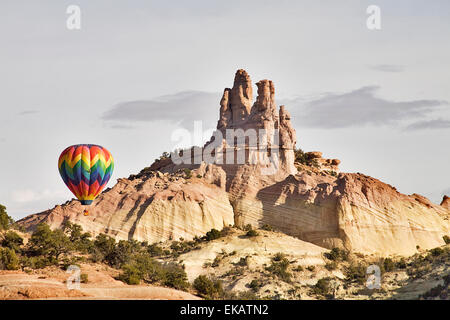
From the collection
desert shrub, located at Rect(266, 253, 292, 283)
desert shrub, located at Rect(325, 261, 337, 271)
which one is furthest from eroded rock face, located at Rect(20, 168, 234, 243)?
desert shrub, located at Rect(325, 261, 337, 271)

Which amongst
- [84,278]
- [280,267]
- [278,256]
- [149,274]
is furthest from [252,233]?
[84,278]

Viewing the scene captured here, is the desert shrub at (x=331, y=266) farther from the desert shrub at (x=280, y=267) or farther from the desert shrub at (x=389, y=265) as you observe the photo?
the desert shrub at (x=389, y=265)

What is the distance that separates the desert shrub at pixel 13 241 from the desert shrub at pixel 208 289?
47.5ft

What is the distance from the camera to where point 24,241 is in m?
91.7

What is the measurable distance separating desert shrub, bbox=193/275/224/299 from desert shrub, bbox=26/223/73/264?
10993 mm

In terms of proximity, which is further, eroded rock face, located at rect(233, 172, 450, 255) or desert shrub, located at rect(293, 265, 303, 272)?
eroded rock face, located at rect(233, 172, 450, 255)

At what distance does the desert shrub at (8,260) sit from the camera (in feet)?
267

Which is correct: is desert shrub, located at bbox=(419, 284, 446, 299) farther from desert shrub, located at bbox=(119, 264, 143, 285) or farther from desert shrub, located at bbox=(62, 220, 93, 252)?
desert shrub, located at bbox=(62, 220, 93, 252)

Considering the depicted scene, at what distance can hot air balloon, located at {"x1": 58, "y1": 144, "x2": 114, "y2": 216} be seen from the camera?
95750mm

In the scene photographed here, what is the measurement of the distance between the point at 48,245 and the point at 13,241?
2819 mm

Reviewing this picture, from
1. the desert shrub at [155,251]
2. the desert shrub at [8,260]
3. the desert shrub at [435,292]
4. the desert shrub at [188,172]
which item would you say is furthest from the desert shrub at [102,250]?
the desert shrub at [435,292]
